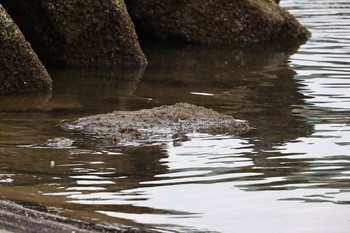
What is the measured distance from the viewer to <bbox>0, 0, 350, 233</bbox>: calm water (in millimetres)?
6488

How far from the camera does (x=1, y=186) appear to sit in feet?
23.4

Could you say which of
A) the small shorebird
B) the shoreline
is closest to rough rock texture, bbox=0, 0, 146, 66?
the small shorebird

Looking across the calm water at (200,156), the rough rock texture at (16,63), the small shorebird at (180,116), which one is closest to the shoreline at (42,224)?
the calm water at (200,156)

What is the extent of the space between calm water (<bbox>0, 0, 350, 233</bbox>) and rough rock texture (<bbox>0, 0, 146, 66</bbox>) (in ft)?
1.19

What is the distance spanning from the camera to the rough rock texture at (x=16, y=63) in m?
11.0

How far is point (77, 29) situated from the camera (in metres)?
12.6

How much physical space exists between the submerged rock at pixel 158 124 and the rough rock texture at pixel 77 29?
3203mm

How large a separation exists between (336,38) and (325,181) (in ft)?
28.6

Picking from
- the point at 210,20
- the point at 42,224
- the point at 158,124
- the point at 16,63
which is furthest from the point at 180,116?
the point at 210,20

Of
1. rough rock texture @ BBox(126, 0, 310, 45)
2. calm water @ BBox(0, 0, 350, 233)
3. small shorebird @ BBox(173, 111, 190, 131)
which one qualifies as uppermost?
rough rock texture @ BBox(126, 0, 310, 45)

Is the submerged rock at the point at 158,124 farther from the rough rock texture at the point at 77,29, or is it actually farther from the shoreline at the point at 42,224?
the rough rock texture at the point at 77,29

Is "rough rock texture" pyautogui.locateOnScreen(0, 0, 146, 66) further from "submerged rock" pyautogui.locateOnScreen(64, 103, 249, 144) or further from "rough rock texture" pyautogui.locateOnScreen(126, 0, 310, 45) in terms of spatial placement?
"submerged rock" pyautogui.locateOnScreen(64, 103, 249, 144)

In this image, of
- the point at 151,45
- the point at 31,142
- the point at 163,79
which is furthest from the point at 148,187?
the point at 151,45

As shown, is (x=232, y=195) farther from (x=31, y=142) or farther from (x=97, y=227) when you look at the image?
(x=31, y=142)
